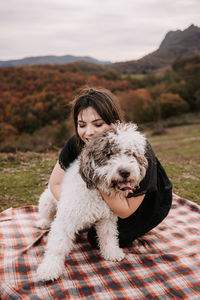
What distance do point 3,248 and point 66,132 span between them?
503 inches

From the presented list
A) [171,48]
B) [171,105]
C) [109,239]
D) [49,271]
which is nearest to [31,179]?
[109,239]

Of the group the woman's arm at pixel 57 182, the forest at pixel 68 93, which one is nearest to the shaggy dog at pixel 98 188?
the woman's arm at pixel 57 182

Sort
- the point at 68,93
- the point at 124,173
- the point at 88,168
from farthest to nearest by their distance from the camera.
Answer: the point at 68,93
the point at 88,168
the point at 124,173

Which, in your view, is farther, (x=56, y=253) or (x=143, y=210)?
(x=143, y=210)

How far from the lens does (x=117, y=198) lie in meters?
2.38

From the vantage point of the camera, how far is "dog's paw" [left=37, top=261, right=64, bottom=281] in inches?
94.2

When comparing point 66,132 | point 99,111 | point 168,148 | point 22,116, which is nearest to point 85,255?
point 99,111

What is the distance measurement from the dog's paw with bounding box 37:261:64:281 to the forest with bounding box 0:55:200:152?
1167cm

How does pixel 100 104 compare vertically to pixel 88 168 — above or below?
above

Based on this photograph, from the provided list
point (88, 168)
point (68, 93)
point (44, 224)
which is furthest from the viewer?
point (68, 93)

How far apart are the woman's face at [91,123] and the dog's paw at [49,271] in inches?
49.9

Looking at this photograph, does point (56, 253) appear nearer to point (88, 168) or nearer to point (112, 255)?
point (112, 255)

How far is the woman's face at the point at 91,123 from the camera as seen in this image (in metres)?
2.62

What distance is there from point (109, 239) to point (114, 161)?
1.11 metres
